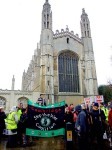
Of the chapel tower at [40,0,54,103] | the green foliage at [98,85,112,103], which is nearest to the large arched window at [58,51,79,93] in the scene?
the chapel tower at [40,0,54,103]

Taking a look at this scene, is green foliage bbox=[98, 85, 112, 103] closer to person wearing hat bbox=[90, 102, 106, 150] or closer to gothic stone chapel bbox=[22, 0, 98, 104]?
gothic stone chapel bbox=[22, 0, 98, 104]

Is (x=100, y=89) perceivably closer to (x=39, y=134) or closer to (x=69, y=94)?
(x=69, y=94)

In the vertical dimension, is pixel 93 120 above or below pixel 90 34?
below

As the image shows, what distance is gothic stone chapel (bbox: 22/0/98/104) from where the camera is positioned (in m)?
27.3

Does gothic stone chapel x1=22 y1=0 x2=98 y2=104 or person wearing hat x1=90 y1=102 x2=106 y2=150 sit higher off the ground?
gothic stone chapel x1=22 y1=0 x2=98 y2=104

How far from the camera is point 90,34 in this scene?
1308 inches

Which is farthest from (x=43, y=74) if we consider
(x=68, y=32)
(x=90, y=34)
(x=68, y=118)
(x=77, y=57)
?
(x=68, y=118)

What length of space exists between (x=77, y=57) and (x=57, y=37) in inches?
197

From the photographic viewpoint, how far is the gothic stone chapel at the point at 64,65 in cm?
2731

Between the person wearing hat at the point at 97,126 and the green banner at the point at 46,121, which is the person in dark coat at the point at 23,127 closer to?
the green banner at the point at 46,121

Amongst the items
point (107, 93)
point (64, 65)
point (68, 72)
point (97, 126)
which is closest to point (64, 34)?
point (64, 65)

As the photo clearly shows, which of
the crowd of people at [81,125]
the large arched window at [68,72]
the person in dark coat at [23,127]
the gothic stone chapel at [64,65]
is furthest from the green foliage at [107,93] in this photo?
the person in dark coat at [23,127]

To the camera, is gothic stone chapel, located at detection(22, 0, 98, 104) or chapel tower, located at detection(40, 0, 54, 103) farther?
gothic stone chapel, located at detection(22, 0, 98, 104)

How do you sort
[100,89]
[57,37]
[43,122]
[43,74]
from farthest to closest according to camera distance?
1. [100,89]
2. [57,37]
3. [43,74]
4. [43,122]
